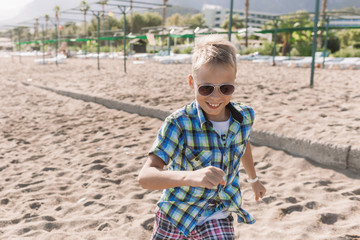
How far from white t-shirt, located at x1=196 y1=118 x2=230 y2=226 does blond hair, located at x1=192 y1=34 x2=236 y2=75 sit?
0.86 ft

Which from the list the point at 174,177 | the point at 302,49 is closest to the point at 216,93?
the point at 174,177

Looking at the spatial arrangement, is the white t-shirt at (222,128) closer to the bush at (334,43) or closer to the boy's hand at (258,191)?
the boy's hand at (258,191)

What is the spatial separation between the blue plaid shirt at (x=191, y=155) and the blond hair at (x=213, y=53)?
20 centimetres

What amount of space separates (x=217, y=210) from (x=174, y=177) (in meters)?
0.39

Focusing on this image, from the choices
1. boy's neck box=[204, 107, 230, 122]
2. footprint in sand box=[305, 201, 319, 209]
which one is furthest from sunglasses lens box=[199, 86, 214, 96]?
footprint in sand box=[305, 201, 319, 209]

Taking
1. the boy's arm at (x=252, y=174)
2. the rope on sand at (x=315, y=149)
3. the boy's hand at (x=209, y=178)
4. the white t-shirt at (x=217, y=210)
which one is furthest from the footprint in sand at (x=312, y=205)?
the boy's hand at (x=209, y=178)

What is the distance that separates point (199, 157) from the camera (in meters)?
1.47

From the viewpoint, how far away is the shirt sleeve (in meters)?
1.40

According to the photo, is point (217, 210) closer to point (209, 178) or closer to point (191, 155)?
point (191, 155)

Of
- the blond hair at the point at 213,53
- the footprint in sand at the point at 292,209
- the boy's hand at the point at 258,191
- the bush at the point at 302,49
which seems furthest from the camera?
the bush at the point at 302,49

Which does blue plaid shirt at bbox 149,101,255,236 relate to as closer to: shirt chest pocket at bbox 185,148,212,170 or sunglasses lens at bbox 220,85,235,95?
shirt chest pocket at bbox 185,148,212,170

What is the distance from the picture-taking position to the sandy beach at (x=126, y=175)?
260cm

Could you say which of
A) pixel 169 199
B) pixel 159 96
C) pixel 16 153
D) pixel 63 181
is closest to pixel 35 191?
pixel 63 181

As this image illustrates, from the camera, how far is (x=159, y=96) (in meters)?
7.44
